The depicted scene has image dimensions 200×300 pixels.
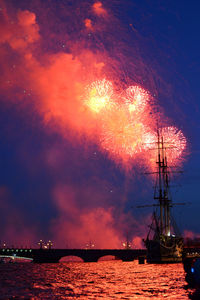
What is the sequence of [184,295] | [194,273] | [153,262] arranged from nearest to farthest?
1. [184,295]
2. [194,273]
3. [153,262]

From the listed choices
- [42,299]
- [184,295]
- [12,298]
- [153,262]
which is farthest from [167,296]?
[153,262]

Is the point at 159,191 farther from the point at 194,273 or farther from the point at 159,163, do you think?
the point at 194,273

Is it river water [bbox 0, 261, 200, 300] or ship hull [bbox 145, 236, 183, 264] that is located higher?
ship hull [bbox 145, 236, 183, 264]

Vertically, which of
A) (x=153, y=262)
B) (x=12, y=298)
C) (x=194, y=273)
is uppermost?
(x=153, y=262)

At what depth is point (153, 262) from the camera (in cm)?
15500

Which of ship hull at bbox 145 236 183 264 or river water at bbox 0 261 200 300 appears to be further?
ship hull at bbox 145 236 183 264

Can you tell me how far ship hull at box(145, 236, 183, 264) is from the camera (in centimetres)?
15200

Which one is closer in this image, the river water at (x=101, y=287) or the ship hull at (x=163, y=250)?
the river water at (x=101, y=287)

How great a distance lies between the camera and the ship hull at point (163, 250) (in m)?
152

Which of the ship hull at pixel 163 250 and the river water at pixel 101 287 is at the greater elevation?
the ship hull at pixel 163 250

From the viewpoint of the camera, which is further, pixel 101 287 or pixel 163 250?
pixel 163 250

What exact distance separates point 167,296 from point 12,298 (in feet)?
57.1

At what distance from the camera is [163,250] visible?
500ft

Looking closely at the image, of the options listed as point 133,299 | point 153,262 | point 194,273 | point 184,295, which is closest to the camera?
point 133,299
